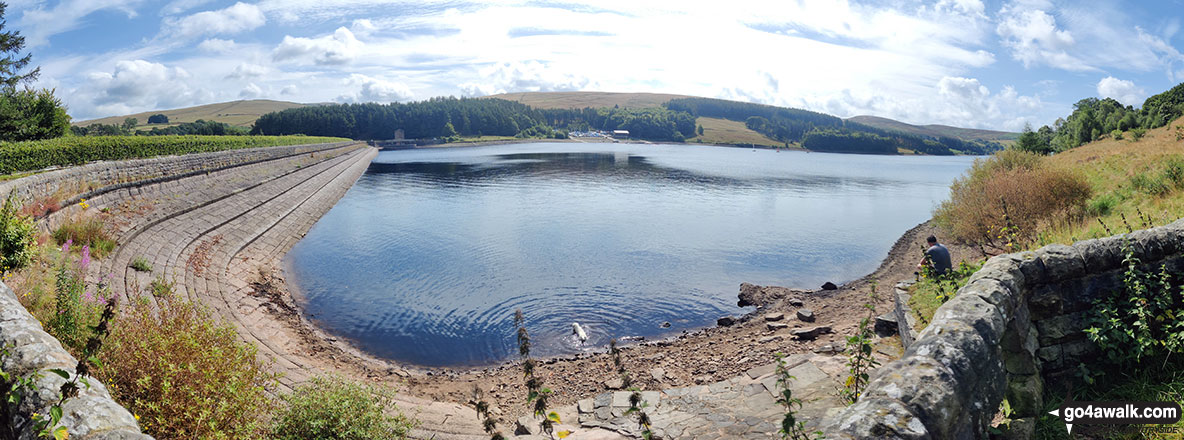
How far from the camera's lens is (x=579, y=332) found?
58.4ft

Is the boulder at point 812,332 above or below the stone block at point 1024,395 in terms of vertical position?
below

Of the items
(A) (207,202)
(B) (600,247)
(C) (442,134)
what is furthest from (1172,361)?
(C) (442,134)

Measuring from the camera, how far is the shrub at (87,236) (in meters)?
15.1

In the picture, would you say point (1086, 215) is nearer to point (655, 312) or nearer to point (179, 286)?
point (655, 312)

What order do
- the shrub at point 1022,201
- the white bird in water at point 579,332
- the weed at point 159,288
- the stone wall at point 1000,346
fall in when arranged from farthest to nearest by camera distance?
the shrub at point 1022,201 < the white bird in water at point 579,332 < the weed at point 159,288 < the stone wall at point 1000,346

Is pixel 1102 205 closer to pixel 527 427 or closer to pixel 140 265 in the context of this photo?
pixel 527 427

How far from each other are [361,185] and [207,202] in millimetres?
36967

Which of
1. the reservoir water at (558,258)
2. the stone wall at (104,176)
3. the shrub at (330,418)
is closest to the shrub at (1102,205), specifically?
the reservoir water at (558,258)

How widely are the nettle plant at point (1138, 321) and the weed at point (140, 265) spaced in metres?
21.0

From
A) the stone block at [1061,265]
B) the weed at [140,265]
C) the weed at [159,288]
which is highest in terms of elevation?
the stone block at [1061,265]

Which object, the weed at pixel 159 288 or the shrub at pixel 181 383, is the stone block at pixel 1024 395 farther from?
the weed at pixel 159 288

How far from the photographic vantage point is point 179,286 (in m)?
17.0

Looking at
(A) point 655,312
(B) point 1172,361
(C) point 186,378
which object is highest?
(B) point 1172,361

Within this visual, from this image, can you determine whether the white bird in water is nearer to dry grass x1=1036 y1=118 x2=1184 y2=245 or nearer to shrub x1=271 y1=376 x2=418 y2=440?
shrub x1=271 y1=376 x2=418 y2=440
